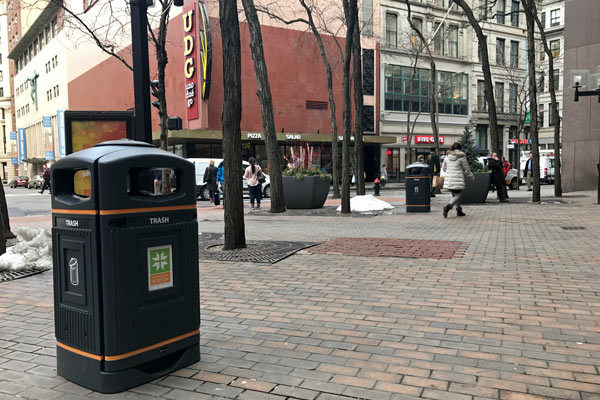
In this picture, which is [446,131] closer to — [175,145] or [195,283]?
[175,145]

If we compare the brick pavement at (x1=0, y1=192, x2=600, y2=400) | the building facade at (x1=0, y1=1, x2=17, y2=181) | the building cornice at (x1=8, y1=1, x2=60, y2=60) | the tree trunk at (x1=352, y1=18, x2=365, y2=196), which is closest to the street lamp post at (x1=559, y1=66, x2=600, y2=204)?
the tree trunk at (x1=352, y1=18, x2=365, y2=196)

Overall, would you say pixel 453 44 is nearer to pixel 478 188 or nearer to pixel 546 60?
pixel 546 60

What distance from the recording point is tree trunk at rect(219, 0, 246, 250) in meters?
7.97

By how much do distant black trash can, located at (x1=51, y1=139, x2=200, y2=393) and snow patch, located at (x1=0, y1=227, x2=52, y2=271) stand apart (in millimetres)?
4117

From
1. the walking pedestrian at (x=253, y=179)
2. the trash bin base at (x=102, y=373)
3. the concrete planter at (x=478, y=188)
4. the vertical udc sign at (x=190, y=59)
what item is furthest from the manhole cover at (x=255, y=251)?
the vertical udc sign at (x=190, y=59)

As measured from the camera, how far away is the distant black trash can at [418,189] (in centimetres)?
1443

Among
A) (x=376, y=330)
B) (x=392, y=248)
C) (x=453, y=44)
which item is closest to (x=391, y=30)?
(x=453, y=44)

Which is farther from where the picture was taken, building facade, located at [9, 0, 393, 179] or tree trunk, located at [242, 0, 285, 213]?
building facade, located at [9, 0, 393, 179]

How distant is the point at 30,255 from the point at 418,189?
10.2 meters

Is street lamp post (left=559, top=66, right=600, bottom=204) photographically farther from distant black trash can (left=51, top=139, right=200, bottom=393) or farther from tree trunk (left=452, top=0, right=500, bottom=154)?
distant black trash can (left=51, top=139, right=200, bottom=393)

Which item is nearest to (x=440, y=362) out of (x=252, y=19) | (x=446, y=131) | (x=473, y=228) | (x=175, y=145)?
(x=473, y=228)

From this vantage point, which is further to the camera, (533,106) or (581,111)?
(581,111)

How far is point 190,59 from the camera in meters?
33.3

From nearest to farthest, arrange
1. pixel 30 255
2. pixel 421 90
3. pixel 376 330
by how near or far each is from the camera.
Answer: pixel 376 330 < pixel 30 255 < pixel 421 90
